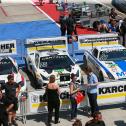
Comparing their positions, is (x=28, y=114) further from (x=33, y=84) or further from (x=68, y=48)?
(x=68, y=48)

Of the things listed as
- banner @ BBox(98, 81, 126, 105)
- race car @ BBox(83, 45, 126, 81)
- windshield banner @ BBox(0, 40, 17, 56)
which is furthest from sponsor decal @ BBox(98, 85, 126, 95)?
windshield banner @ BBox(0, 40, 17, 56)

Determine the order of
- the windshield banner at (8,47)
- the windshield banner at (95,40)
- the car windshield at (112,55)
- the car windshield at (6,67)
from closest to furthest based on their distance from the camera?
1. the car windshield at (6,67)
2. the car windshield at (112,55)
3. the windshield banner at (8,47)
4. the windshield banner at (95,40)

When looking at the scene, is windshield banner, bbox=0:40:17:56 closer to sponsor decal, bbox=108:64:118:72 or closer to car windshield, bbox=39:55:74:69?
car windshield, bbox=39:55:74:69

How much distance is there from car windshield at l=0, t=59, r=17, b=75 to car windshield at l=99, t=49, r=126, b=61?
404cm

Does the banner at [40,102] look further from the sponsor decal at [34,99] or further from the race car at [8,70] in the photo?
the race car at [8,70]

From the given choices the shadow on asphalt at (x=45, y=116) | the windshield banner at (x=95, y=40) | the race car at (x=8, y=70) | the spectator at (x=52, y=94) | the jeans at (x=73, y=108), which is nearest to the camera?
the spectator at (x=52, y=94)

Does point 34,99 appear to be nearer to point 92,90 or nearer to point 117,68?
point 92,90

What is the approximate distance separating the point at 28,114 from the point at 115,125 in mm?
2988

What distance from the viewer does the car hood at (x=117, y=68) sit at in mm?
17602

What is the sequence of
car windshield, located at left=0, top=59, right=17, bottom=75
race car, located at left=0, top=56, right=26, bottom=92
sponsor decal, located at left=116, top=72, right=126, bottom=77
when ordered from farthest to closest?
car windshield, located at left=0, top=59, right=17, bottom=75
sponsor decal, located at left=116, top=72, right=126, bottom=77
race car, located at left=0, top=56, right=26, bottom=92

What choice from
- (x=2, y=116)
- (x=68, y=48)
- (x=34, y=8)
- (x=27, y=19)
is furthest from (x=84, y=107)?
(x=34, y=8)

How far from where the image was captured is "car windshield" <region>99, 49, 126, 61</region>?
Answer: 63.6ft

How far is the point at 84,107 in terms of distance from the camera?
15453 mm

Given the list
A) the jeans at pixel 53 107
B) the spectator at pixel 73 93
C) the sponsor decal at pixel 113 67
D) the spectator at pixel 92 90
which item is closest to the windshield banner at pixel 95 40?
the sponsor decal at pixel 113 67
